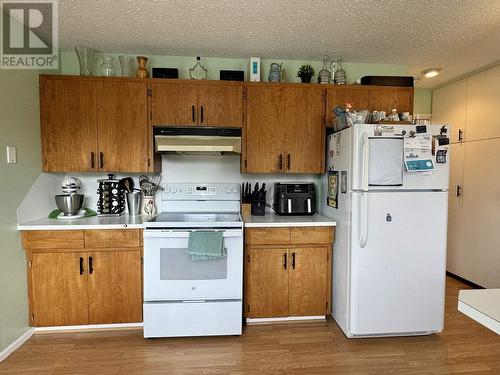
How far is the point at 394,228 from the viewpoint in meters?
2.11

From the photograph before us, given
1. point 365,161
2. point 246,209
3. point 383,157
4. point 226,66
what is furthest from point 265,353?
point 226,66

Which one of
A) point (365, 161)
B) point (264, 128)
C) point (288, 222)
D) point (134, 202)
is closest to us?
point (365, 161)

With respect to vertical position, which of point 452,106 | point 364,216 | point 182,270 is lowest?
point 182,270

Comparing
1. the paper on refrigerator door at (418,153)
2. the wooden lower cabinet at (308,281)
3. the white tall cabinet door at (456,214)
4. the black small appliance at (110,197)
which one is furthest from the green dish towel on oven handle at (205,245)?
the white tall cabinet door at (456,214)

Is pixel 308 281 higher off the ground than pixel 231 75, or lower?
→ lower

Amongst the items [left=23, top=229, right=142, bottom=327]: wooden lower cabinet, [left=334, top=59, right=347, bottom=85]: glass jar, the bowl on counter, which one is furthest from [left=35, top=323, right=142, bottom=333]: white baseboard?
[left=334, top=59, right=347, bottom=85]: glass jar

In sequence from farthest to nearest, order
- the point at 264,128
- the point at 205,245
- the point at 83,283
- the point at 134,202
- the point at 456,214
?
the point at 456,214, the point at 134,202, the point at 264,128, the point at 83,283, the point at 205,245

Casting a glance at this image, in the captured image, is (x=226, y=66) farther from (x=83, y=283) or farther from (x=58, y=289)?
(x=58, y=289)

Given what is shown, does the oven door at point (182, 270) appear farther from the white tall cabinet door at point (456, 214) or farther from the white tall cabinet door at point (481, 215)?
the white tall cabinet door at point (456, 214)

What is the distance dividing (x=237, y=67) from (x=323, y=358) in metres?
2.60

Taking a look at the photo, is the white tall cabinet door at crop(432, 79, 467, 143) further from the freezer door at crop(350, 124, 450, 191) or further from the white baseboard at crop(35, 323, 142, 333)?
the white baseboard at crop(35, 323, 142, 333)

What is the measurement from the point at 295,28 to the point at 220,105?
2.83 ft

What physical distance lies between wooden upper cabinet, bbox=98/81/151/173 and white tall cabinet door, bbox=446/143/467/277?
3527mm

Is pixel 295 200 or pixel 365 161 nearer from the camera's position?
pixel 365 161
